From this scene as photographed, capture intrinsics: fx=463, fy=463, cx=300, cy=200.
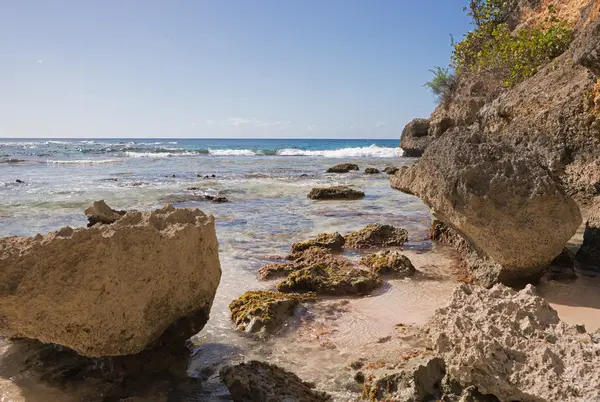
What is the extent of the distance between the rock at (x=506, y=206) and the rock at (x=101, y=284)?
3.02m

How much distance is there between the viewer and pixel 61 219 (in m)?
10.3

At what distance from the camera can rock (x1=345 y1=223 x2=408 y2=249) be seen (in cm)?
766

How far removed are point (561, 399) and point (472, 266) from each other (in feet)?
11.7

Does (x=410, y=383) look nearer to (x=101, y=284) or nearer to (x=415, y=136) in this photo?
(x=101, y=284)

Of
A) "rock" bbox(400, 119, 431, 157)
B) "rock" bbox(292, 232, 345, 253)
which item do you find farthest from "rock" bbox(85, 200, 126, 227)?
"rock" bbox(400, 119, 431, 157)

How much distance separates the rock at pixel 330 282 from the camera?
543 centimetres

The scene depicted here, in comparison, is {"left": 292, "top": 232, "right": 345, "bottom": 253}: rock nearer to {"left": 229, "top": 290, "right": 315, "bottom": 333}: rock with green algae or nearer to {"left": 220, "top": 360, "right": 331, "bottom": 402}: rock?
{"left": 229, "top": 290, "right": 315, "bottom": 333}: rock with green algae

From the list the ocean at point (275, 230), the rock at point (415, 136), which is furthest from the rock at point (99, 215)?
the rock at point (415, 136)

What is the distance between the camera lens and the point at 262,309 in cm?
461

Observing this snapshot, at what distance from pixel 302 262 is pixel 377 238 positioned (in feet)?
5.57

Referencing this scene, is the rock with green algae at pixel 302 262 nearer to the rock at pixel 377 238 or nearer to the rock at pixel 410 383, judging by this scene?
the rock at pixel 377 238

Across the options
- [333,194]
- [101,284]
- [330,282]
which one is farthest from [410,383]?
[333,194]

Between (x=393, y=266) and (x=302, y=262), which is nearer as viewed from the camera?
(x=393, y=266)

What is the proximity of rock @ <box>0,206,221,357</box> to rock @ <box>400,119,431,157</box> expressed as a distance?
33.4 metres
